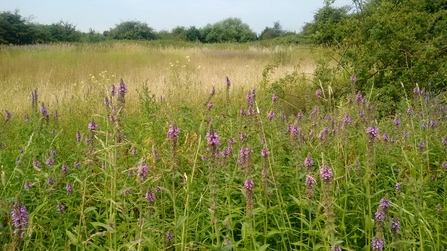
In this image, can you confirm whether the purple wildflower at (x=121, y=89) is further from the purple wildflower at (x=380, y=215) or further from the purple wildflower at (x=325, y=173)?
the purple wildflower at (x=380, y=215)

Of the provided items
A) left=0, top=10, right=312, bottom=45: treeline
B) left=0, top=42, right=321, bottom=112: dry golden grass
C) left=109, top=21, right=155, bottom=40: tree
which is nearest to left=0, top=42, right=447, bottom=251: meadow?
left=0, top=42, right=321, bottom=112: dry golden grass

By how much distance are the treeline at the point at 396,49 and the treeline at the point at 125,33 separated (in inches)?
482

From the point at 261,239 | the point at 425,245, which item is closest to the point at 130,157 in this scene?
the point at 261,239

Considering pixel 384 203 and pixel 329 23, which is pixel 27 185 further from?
pixel 329 23

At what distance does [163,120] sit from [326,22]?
5129mm

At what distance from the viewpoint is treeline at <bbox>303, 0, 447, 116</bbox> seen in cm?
609

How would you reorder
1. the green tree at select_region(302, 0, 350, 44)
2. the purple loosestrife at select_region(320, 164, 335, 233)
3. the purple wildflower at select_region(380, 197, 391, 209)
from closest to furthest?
1. the purple loosestrife at select_region(320, 164, 335, 233)
2. the purple wildflower at select_region(380, 197, 391, 209)
3. the green tree at select_region(302, 0, 350, 44)

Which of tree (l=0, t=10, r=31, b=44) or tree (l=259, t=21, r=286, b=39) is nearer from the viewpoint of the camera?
tree (l=0, t=10, r=31, b=44)

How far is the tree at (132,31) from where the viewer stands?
138 feet

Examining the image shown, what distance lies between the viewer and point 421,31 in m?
6.67

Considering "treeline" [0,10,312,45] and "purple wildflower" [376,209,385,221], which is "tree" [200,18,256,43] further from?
"purple wildflower" [376,209,385,221]

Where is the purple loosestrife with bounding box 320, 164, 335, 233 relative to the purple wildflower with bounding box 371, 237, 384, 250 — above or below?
above

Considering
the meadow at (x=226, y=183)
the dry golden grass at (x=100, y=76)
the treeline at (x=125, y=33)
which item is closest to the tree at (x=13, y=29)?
the treeline at (x=125, y=33)

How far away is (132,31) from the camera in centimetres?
4225
